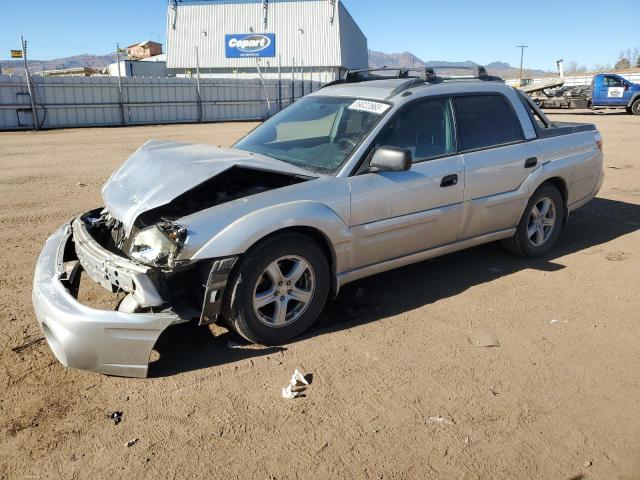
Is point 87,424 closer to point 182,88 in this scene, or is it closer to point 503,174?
point 503,174

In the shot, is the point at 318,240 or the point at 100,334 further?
the point at 318,240

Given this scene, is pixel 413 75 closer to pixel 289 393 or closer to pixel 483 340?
pixel 483 340

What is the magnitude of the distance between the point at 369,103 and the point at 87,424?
10.1ft

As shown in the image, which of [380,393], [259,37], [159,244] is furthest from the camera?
[259,37]

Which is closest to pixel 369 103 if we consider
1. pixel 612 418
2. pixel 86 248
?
pixel 86 248

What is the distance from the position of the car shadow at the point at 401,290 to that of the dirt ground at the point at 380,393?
2 cm

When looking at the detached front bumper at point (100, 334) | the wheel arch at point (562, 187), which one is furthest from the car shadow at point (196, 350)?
the wheel arch at point (562, 187)

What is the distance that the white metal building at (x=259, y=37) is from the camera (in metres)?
38.1

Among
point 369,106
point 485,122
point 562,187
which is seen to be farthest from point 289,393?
point 562,187

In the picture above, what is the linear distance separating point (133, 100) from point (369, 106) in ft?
67.0

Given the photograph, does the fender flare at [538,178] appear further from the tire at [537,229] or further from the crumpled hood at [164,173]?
the crumpled hood at [164,173]

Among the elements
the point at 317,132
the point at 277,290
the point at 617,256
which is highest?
the point at 317,132

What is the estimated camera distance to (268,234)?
11.8ft

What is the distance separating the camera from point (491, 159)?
16.2 feet
